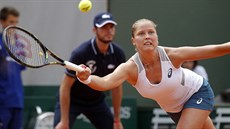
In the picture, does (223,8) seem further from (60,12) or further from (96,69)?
(96,69)

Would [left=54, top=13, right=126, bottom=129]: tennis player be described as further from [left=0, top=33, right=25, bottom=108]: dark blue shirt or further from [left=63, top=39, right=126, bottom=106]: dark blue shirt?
[left=0, top=33, right=25, bottom=108]: dark blue shirt

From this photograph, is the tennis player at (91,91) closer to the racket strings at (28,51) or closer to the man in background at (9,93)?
the man in background at (9,93)

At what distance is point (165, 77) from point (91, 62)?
185cm

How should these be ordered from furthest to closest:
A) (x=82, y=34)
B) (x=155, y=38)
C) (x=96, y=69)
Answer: (x=82, y=34) < (x=96, y=69) < (x=155, y=38)

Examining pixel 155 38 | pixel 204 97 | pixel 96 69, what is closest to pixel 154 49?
pixel 155 38

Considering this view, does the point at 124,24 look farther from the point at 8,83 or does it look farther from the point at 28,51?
the point at 28,51

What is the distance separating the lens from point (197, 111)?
19.0ft

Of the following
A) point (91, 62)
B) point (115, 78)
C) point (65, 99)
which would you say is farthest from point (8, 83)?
point (115, 78)

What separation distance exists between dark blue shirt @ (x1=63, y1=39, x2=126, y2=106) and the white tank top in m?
1.60

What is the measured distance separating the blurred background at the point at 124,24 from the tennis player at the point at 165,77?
A: 390cm

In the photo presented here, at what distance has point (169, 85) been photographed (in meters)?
5.77

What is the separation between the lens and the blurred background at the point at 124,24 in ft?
33.0

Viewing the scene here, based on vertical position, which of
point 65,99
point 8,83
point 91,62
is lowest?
point 65,99

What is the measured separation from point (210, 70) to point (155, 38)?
494 cm
